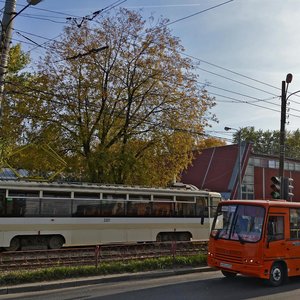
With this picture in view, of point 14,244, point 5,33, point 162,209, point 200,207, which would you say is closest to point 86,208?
point 14,244

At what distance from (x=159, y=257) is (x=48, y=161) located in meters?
12.0

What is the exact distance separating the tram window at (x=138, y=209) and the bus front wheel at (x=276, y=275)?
10027 millimetres

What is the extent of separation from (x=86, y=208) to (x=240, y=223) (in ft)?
30.3

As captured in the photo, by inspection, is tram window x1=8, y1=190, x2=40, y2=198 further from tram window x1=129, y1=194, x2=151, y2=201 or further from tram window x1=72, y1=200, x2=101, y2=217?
tram window x1=129, y1=194, x2=151, y2=201

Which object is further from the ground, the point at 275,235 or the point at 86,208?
the point at 86,208

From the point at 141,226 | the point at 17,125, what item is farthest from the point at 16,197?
the point at 17,125

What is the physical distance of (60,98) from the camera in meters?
25.6

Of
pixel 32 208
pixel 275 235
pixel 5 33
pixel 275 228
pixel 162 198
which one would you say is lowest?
pixel 275 235

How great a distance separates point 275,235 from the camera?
1309 cm

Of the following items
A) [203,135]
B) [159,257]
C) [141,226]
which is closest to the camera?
[159,257]

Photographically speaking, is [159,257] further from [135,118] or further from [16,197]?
[135,118]

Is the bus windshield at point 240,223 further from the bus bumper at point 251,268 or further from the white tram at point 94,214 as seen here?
the white tram at point 94,214

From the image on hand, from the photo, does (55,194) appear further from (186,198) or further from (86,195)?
(186,198)

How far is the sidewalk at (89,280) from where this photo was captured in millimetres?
11125
